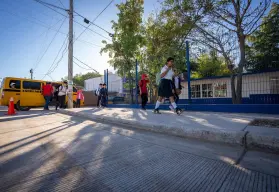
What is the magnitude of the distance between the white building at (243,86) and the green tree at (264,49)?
0.56 m

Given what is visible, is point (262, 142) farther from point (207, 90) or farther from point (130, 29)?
point (130, 29)

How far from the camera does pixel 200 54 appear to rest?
8.62m

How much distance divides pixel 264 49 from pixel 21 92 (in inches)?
576

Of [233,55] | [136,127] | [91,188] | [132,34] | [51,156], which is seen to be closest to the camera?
[91,188]

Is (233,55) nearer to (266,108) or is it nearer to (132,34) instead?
(266,108)

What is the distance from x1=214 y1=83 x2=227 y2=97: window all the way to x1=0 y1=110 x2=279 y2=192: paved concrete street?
11.1 m

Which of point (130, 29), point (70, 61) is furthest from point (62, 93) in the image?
point (130, 29)

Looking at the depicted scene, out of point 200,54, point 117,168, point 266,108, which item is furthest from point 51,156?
point 200,54

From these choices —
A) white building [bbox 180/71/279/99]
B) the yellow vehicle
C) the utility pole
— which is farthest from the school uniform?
the yellow vehicle

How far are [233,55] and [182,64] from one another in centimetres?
489

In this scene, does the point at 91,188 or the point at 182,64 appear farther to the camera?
the point at 182,64

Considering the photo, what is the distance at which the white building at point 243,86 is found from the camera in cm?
671

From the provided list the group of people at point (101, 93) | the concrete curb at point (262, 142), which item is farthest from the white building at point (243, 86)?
the group of people at point (101, 93)

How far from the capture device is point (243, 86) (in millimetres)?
7492
